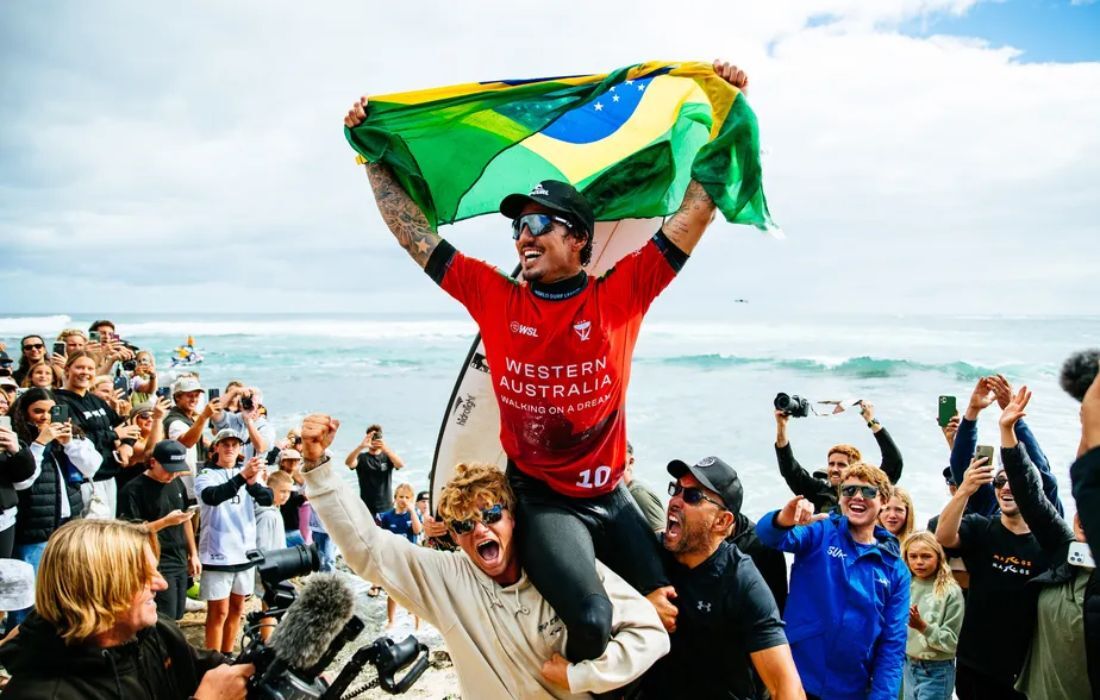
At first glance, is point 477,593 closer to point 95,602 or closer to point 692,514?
point 692,514

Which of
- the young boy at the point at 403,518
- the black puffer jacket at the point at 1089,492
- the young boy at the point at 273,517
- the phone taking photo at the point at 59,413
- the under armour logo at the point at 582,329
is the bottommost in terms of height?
the young boy at the point at 403,518

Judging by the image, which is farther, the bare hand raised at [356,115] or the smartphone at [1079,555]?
the smartphone at [1079,555]

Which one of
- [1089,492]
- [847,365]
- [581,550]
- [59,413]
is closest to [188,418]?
[59,413]

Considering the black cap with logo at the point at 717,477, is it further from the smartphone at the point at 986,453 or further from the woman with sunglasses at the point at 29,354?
the woman with sunglasses at the point at 29,354

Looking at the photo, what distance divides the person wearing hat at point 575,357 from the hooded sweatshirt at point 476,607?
0.19m

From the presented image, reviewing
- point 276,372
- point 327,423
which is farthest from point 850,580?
point 276,372

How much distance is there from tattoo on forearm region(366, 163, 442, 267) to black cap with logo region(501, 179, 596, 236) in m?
0.42

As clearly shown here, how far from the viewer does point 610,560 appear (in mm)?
2941

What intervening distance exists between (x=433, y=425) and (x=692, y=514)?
20.7 meters

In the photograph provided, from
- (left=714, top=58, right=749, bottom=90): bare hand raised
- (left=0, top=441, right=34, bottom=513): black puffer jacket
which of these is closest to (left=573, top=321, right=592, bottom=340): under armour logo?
(left=714, top=58, right=749, bottom=90): bare hand raised

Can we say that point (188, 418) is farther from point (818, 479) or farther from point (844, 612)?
point (844, 612)

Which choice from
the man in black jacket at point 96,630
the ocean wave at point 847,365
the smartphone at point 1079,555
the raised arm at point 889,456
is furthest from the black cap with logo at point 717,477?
the ocean wave at point 847,365

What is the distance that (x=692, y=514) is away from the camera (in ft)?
9.73

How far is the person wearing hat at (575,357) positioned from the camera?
286 centimetres
